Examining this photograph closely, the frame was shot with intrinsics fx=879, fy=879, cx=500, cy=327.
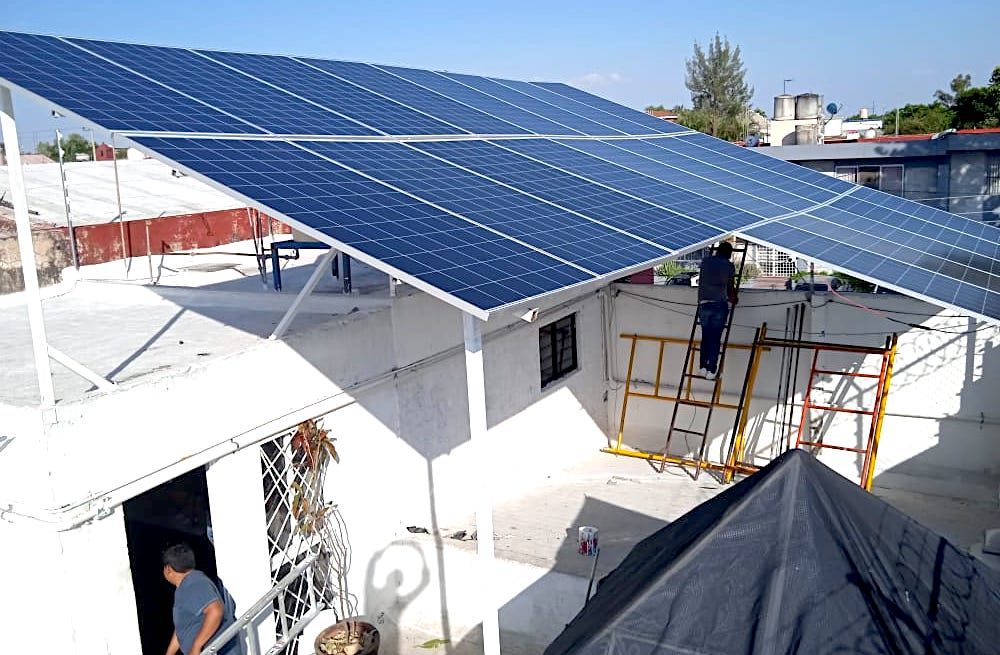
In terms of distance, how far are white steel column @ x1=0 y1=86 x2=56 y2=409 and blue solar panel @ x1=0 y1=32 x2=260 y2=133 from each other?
0.30 metres

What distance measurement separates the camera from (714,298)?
11.3 metres

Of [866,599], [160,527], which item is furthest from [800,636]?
[160,527]

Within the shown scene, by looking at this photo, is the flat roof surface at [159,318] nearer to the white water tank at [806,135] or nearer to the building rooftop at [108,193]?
the building rooftop at [108,193]

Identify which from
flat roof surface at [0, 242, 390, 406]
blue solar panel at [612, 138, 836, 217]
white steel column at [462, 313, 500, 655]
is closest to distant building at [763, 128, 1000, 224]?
blue solar panel at [612, 138, 836, 217]

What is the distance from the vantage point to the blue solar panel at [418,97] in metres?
10.2

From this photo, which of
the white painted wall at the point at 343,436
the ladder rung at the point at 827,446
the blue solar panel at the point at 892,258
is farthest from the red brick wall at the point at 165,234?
the ladder rung at the point at 827,446

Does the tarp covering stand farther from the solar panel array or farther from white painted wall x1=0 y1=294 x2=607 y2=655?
the solar panel array

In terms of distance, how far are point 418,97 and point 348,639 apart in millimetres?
6445

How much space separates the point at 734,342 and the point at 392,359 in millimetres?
5482

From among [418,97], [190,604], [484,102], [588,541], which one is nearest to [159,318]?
[190,604]

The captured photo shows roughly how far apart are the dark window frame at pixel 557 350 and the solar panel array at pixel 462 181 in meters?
2.47

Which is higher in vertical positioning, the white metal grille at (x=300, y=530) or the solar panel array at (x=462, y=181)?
the solar panel array at (x=462, y=181)

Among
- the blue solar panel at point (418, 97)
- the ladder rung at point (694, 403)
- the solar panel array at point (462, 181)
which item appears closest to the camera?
the solar panel array at point (462, 181)

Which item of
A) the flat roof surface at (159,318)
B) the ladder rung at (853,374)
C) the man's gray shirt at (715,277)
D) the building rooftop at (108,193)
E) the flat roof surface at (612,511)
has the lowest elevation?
the flat roof surface at (612,511)
